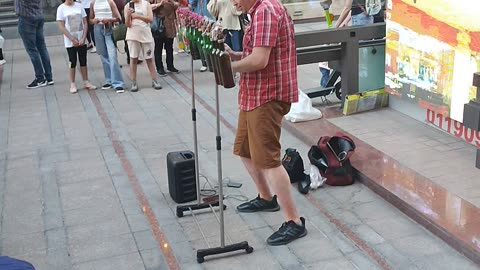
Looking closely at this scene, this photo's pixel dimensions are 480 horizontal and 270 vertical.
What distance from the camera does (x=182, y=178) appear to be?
525 centimetres

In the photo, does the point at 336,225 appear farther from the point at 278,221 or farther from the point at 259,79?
the point at 259,79

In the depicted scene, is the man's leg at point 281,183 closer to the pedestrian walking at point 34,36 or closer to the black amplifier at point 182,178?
the black amplifier at point 182,178

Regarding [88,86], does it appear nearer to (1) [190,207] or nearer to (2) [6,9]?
(1) [190,207]

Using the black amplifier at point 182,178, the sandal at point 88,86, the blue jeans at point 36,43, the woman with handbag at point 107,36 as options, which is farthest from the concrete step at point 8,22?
the black amplifier at point 182,178

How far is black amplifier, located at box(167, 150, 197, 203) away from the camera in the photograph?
525 cm

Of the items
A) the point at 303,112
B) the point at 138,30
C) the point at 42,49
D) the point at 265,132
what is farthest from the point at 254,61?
the point at 42,49

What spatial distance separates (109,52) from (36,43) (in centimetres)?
134

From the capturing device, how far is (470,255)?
421 centimetres

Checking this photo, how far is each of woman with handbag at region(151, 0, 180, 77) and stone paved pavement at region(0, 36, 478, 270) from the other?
6.20 ft

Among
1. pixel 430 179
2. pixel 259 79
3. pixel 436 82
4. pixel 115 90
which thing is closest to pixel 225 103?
pixel 115 90

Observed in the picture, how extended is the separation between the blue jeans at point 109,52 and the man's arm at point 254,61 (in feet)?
18.0

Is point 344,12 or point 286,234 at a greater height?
point 344,12

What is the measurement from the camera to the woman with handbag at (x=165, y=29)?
9562mm

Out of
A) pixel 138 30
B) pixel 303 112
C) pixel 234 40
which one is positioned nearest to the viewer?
pixel 303 112
